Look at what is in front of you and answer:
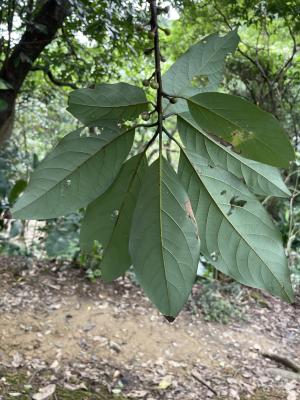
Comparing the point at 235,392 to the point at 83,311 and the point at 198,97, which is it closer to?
the point at 83,311

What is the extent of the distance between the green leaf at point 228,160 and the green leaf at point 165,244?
6 cm

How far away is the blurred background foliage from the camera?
1.64 m

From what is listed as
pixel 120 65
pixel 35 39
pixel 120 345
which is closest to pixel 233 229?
pixel 35 39

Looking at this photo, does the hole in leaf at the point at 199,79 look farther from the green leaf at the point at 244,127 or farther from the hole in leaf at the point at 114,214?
the hole in leaf at the point at 114,214

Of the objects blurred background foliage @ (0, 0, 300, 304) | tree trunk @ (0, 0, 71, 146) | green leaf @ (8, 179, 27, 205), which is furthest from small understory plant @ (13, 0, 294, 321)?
green leaf @ (8, 179, 27, 205)

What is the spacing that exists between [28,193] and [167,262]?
17cm

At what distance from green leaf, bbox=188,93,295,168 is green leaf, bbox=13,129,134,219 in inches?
3.7

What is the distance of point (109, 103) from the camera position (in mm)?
505

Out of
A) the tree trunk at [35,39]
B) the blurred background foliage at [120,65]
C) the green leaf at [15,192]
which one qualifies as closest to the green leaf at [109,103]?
the blurred background foliage at [120,65]

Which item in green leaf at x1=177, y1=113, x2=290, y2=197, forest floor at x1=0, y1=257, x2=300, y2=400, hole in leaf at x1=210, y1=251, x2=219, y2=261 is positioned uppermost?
green leaf at x1=177, y1=113, x2=290, y2=197

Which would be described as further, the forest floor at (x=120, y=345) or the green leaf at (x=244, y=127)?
the forest floor at (x=120, y=345)

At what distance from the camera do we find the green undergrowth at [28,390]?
1.90 meters

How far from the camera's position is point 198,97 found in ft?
1.55

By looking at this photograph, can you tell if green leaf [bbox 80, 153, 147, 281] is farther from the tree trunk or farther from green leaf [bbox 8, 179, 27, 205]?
green leaf [bbox 8, 179, 27, 205]
